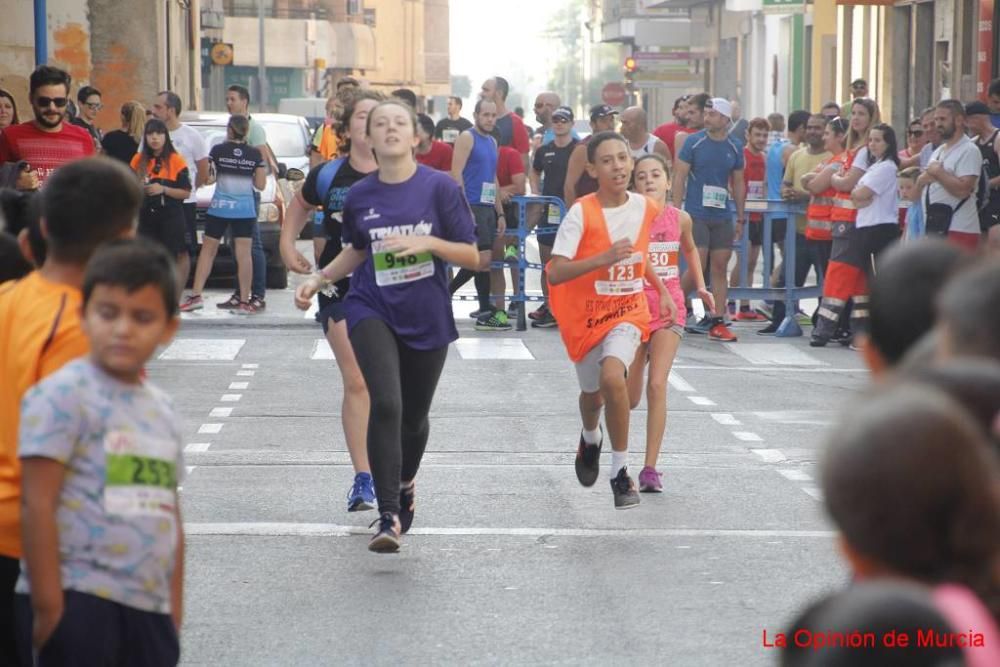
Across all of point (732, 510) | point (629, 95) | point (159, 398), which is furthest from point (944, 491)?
point (629, 95)

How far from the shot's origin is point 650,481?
951 centimetres

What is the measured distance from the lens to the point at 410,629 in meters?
6.64

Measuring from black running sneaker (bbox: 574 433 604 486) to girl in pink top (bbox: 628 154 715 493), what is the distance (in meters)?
0.37

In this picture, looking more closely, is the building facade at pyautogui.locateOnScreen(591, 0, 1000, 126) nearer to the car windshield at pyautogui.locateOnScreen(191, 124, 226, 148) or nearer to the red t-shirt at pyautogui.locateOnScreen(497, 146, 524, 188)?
the car windshield at pyautogui.locateOnScreen(191, 124, 226, 148)

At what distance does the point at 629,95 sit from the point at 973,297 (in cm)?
6309

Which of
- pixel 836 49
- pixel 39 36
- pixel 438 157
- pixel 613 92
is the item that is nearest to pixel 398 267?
pixel 438 157

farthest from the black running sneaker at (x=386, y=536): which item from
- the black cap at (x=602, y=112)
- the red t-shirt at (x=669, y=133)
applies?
the red t-shirt at (x=669, y=133)

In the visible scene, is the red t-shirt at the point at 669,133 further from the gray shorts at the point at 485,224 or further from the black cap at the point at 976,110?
the black cap at the point at 976,110

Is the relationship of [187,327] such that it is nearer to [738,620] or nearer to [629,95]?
[738,620]

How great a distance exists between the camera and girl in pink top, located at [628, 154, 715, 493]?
938 cm

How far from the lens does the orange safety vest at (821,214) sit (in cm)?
1680

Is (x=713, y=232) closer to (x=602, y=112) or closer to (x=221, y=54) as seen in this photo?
(x=602, y=112)

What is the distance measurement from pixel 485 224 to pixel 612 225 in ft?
27.6

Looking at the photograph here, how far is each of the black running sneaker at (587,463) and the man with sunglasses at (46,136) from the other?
11.6ft
